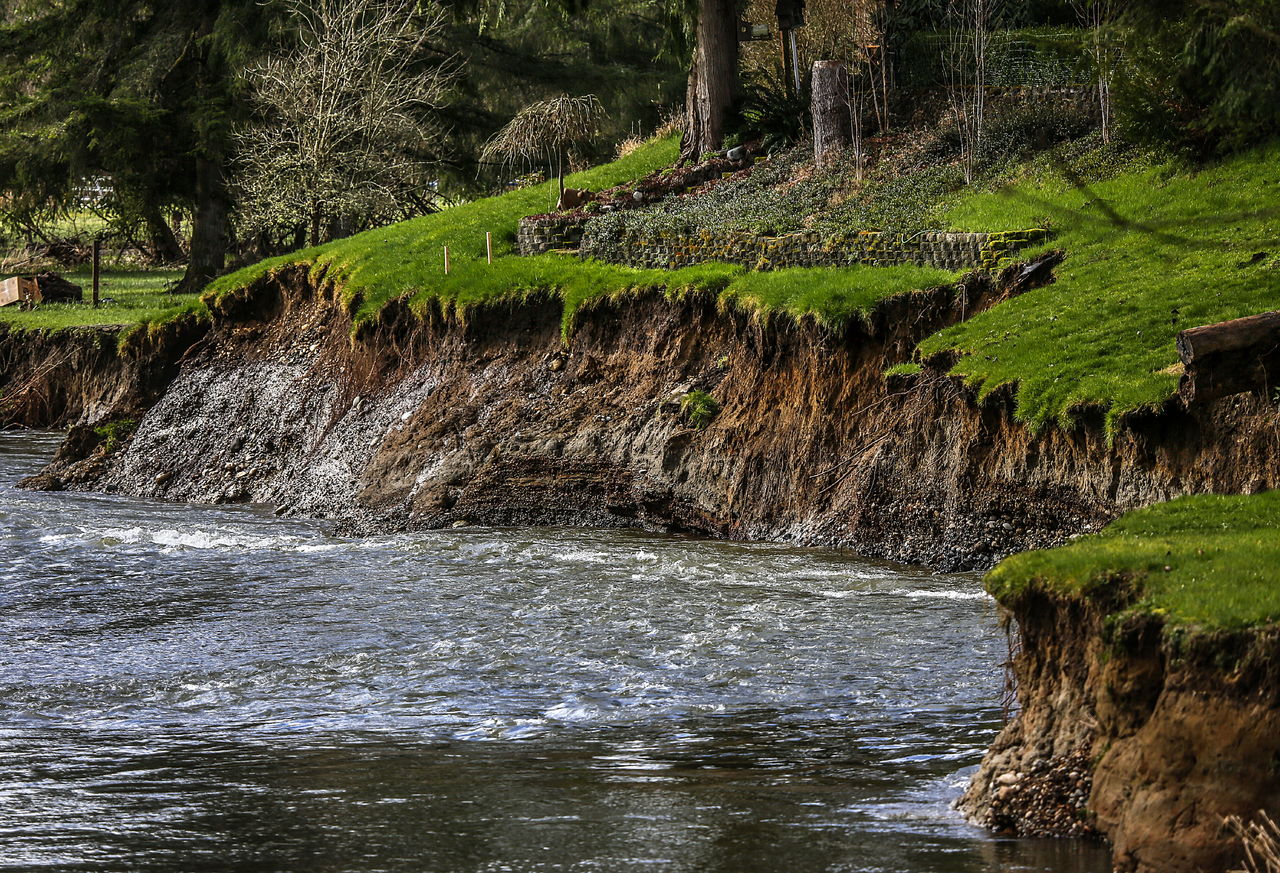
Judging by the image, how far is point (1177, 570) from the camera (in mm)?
7719

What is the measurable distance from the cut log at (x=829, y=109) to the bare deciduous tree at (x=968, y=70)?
2.00 m

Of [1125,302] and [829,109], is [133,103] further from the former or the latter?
[1125,302]

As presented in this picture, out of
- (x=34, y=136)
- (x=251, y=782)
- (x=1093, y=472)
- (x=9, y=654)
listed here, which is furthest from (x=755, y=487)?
(x=34, y=136)

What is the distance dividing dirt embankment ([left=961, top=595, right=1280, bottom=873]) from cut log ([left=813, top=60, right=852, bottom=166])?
1979 centimetres

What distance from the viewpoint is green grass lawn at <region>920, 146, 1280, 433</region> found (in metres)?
14.7

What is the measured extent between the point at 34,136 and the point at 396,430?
18583 millimetres

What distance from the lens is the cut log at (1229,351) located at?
10445 mm

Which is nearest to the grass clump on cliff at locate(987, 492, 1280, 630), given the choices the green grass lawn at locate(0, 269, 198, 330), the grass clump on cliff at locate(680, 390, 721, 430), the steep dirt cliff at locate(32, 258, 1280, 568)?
the steep dirt cliff at locate(32, 258, 1280, 568)

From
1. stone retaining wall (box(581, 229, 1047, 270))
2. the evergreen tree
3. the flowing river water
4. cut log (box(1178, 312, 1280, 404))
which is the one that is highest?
the evergreen tree

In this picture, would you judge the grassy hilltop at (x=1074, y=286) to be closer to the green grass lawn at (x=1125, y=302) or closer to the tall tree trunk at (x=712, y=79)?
the green grass lawn at (x=1125, y=302)

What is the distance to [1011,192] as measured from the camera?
313 inches

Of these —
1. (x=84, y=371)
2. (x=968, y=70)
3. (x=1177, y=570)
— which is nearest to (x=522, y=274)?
(x=968, y=70)

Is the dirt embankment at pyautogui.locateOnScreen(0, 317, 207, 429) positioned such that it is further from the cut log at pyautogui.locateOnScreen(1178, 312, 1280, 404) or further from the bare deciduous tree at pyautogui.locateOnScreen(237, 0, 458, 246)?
the cut log at pyautogui.locateOnScreen(1178, 312, 1280, 404)

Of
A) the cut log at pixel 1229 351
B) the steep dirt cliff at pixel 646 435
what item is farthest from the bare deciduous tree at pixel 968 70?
the cut log at pixel 1229 351
